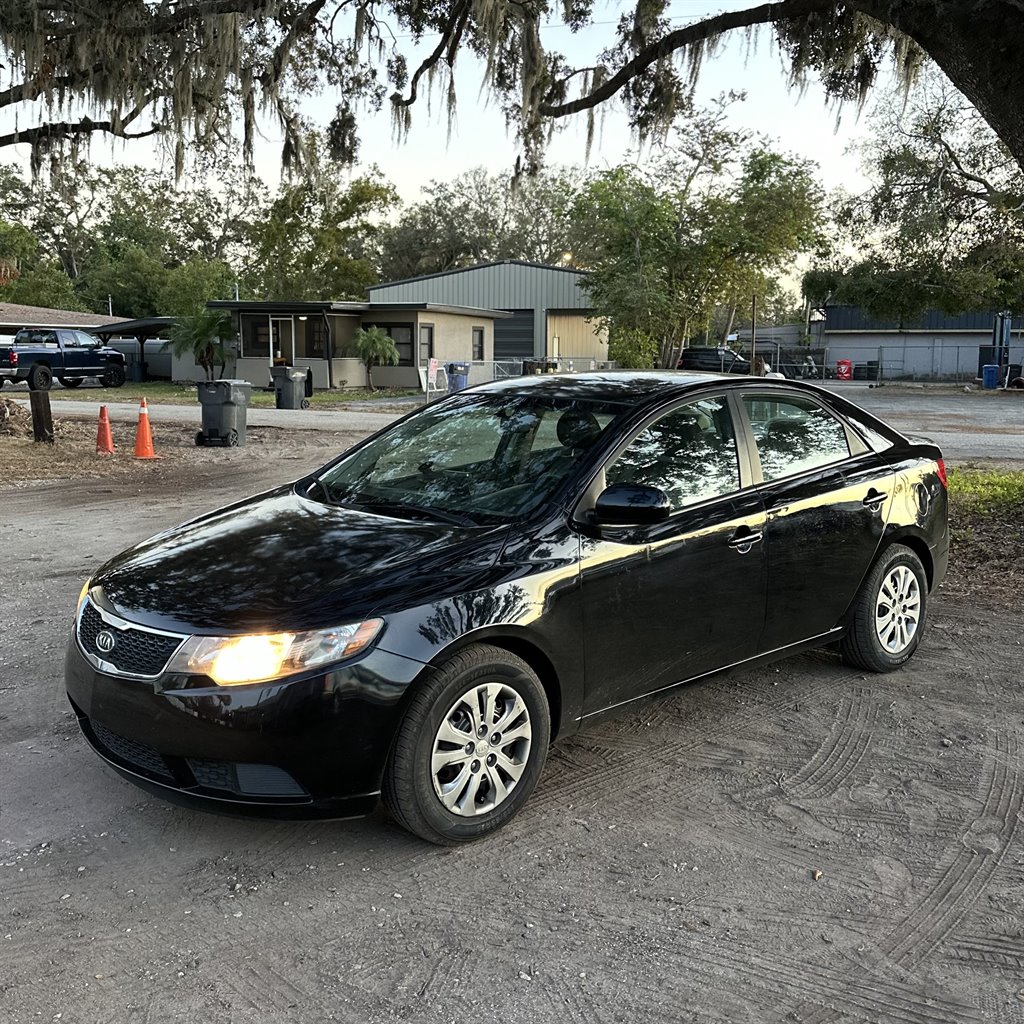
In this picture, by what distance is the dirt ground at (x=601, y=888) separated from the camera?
8.77 feet

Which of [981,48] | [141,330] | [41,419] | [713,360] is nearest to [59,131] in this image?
[41,419]

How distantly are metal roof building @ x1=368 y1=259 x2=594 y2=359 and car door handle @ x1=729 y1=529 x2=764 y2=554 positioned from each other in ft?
124

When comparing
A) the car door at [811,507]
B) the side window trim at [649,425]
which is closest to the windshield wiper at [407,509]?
the side window trim at [649,425]

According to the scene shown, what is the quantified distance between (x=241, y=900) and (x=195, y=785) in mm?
395

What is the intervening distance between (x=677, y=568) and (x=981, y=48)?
5.13 metres

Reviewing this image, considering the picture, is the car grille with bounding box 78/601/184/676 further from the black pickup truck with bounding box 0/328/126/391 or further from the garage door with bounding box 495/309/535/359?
the garage door with bounding box 495/309/535/359

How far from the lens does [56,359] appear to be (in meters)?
32.5

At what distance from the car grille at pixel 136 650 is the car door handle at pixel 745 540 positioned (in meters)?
2.26

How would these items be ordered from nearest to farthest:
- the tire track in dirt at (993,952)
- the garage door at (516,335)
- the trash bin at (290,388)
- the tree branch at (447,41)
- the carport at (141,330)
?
1. the tire track in dirt at (993,952)
2. the tree branch at (447,41)
3. the trash bin at (290,388)
4. the carport at (141,330)
5. the garage door at (516,335)

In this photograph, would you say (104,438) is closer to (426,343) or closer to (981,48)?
(981,48)

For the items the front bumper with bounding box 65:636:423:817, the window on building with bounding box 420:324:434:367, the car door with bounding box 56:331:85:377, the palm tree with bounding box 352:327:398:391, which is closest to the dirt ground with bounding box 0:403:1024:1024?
the front bumper with bounding box 65:636:423:817

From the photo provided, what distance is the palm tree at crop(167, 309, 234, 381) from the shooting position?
33.3 m

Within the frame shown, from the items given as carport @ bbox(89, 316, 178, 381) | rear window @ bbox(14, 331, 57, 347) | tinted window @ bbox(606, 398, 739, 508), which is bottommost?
tinted window @ bbox(606, 398, 739, 508)

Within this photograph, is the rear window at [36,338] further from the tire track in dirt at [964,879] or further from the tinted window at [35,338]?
the tire track in dirt at [964,879]
